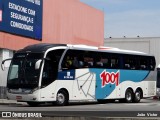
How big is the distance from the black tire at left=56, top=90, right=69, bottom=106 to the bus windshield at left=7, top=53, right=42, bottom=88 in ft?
5.66

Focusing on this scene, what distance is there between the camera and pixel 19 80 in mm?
25078

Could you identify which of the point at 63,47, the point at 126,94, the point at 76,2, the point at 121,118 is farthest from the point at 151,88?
the point at 121,118

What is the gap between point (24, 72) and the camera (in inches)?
984

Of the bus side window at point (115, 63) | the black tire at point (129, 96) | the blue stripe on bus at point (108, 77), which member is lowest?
the black tire at point (129, 96)

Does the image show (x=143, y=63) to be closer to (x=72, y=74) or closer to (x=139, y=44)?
(x=72, y=74)

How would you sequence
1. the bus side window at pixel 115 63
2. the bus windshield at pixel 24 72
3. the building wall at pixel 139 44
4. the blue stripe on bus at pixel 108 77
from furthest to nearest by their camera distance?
the building wall at pixel 139 44
the bus side window at pixel 115 63
the blue stripe on bus at pixel 108 77
the bus windshield at pixel 24 72

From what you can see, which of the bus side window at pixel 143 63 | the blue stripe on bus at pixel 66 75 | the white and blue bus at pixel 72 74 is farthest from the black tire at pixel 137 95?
the blue stripe on bus at pixel 66 75

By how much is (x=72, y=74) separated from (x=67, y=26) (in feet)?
54.7

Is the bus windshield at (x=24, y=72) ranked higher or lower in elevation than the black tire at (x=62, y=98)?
higher

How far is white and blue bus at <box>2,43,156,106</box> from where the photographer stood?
2478cm

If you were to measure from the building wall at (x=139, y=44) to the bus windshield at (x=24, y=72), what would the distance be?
44814 mm

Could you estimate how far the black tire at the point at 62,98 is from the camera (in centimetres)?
2570

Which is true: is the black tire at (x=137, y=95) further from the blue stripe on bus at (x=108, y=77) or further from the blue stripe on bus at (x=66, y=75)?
the blue stripe on bus at (x=66, y=75)

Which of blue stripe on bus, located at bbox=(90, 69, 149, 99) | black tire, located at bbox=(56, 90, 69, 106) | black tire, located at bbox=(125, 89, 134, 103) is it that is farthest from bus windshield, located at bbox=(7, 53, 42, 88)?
black tire, located at bbox=(125, 89, 134, 103)
